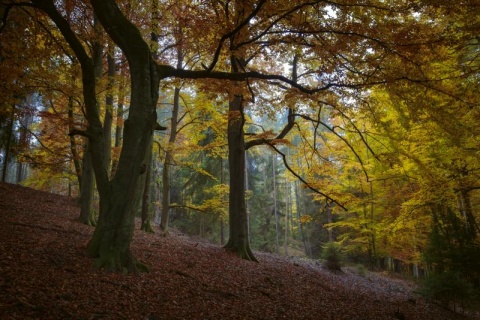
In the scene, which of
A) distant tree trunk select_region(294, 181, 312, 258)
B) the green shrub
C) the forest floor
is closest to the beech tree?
the forest floor

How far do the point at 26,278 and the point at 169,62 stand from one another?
40.2 ft

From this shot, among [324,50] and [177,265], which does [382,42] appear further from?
[177,265]

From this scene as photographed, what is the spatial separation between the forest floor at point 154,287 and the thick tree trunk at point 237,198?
0.71 m

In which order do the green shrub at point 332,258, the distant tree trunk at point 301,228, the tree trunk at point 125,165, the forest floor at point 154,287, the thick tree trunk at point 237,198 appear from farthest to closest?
the distant tree trunk at point 301,228, the green shrub at point 332,258, the thick tree trunk at point 237,198, the tree trunk at point 125,165, the forest floor at point 154,287

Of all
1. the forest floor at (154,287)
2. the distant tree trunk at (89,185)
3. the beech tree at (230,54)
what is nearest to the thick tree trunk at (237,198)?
the forest floor at (154,287)

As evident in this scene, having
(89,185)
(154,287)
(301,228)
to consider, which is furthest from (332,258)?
(301,228)

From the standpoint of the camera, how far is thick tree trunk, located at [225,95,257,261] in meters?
11.8

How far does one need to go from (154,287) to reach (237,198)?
6.73 m

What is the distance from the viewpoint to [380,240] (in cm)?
2030

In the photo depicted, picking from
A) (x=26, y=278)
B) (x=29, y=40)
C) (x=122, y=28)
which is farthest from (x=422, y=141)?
(x=29, y=40)

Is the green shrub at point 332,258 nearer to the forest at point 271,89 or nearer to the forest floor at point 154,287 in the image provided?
the forest at point 271,89

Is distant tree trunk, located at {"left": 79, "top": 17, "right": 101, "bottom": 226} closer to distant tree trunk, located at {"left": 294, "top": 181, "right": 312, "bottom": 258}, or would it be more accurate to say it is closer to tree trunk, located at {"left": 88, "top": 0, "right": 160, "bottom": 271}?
tree trunk, located at {"left": 88, "top": 0, "right": 160, "bottom": 271}

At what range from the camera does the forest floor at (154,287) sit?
4305 mm

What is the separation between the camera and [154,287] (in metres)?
5.75
